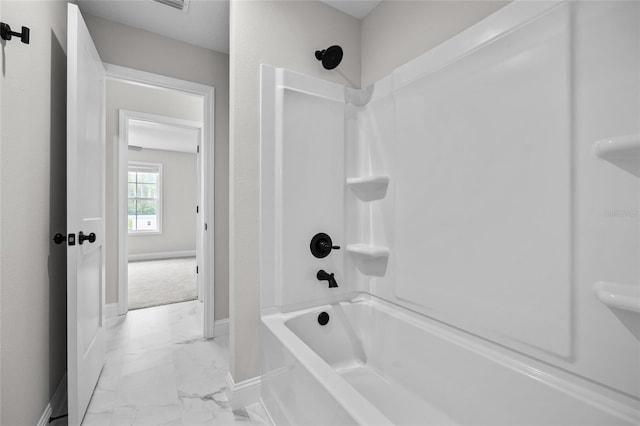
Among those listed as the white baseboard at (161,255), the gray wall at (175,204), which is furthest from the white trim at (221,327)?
the gray wall at (175,204)

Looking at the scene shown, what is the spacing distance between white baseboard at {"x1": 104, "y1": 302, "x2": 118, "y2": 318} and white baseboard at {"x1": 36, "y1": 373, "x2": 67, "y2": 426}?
3.68ft

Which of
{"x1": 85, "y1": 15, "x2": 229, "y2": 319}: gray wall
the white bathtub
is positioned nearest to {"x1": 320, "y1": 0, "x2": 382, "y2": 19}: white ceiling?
{"x1": 85, "y1": 15, "x2": 229, "y2": 319}: gray wall

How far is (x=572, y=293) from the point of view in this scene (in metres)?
0.98

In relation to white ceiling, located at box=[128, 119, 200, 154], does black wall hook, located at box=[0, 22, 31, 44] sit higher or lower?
lower

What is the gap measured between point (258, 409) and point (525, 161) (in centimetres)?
180

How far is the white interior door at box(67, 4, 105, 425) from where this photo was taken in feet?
4.42

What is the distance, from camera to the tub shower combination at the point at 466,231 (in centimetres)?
90

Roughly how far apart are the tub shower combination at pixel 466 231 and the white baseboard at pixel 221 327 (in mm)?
1061

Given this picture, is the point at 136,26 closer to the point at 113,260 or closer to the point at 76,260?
the point at 76,260

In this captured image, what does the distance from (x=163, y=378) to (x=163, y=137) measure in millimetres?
4518

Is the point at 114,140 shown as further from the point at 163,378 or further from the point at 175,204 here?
the point at 175,204

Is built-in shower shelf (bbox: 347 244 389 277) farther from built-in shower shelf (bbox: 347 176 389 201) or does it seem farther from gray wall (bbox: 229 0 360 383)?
A: gray wall (bbox: 229 0 360 383)

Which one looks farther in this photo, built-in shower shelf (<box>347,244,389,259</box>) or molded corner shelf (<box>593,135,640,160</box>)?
built-in shower shelf (<box>347,244,389,259</box>)

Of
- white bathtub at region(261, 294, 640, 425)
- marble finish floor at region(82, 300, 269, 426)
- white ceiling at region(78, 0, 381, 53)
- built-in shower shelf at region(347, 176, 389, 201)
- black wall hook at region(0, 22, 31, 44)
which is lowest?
marble finish floor at region(82, 300, 269, 426)
